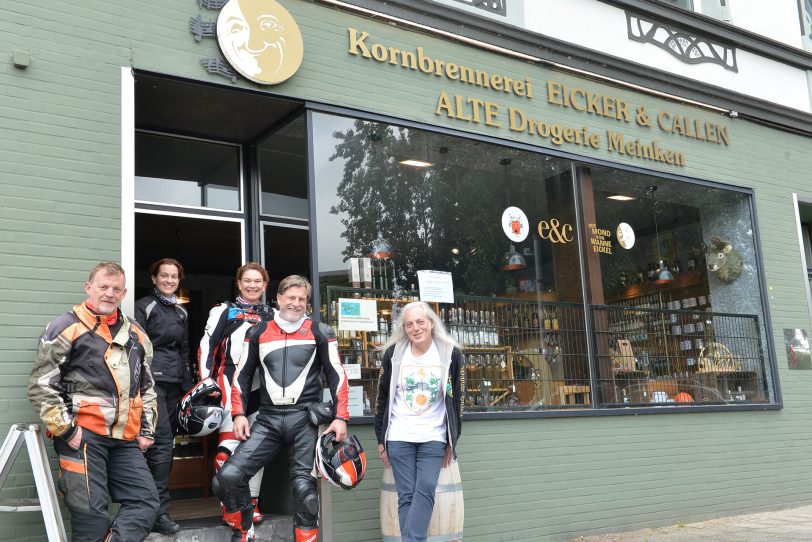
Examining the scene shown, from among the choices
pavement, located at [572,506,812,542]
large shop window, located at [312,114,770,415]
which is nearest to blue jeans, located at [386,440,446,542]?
large shop window, located at [312,114,770,415]

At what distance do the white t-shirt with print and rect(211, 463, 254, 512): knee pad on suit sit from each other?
981mm

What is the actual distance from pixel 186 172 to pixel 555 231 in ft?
11.8

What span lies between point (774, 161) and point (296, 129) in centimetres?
623

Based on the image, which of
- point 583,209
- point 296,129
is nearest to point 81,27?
point 296,129

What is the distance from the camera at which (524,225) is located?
8.24 m

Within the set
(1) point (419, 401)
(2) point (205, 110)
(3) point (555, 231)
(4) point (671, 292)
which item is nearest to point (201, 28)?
(2) point (205, 110)

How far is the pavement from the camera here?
23.8ft

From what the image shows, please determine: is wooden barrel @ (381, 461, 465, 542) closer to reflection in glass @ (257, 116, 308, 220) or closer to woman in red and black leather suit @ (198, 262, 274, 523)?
woman in red and black leather suit @ (198, 262, 274, 523)

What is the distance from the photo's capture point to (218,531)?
563 cm

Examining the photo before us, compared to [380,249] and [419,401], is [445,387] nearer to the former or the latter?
[419,401]

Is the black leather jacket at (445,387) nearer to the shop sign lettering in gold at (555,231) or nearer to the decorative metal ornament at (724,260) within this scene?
the shop sign lettering in gold at (555,231)

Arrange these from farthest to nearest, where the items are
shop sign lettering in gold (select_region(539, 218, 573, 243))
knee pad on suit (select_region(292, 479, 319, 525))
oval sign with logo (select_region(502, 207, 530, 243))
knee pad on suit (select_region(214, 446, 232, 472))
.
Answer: shop sign lettering in gold (select_region(539, 218, 573, 243)), oval sign with logo (select_region(502, 207, 530, 243)), knee pad on suit (select_region(214, 446, 232, 472)), knee pad on suit (select_region(292, 479, 319, 525))

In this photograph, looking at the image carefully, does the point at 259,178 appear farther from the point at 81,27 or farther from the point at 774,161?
the point at 774,161

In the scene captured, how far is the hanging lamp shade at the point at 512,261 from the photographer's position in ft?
26.2
